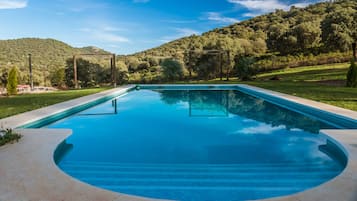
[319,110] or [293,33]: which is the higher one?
[293,33]

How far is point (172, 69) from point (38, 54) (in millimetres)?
17010

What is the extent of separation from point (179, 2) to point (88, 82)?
393 inches

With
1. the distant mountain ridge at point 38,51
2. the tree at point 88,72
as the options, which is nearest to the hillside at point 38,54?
the distant mountain ridge at point 38,51

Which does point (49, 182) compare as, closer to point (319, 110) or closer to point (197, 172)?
point (197, 172)

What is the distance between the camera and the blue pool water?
104 inches

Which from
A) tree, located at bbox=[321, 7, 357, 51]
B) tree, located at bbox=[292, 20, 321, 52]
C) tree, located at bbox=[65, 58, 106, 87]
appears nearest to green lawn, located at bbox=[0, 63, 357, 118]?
tree, located at bbox=[321, 7, 357, 51]

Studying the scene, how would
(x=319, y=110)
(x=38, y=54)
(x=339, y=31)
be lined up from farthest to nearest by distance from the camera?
(x=38, y=54), (x=339, y=31), (x=319, y=110)

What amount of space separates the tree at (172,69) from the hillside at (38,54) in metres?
8.84

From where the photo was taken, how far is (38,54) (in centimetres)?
2914

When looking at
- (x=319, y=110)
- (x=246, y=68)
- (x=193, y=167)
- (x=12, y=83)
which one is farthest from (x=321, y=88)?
(x=12, y=83)

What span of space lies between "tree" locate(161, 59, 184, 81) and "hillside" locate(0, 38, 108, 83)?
8.84 m

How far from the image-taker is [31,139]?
3.59 m

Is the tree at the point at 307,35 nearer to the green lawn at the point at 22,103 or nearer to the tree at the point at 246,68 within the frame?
the tree at the point at 246,68

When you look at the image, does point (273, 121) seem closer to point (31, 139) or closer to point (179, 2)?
point (31, 139)
